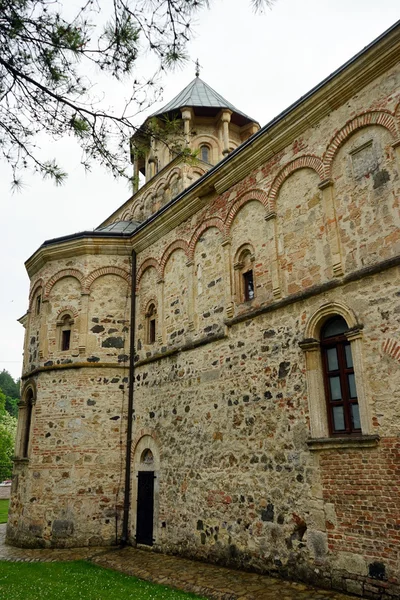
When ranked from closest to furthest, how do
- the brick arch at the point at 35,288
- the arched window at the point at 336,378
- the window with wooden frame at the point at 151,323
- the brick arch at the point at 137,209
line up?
the arched window at the point at 336,378
the window with wooden frame at the point at 151,323
the brick arch at the point at 35,288
the brick arch at the point at 137,209

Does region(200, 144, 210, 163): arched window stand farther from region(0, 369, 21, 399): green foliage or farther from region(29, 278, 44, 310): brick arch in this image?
region(0, 369, 21, 399): green foliage

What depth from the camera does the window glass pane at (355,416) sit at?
263 inches

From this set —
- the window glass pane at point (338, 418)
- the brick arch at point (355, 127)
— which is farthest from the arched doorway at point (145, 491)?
the brick arch at point (355, 127)

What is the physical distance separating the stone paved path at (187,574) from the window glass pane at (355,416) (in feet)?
6.90

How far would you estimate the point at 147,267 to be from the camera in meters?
12.4

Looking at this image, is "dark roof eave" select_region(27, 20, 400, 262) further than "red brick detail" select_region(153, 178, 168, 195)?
No

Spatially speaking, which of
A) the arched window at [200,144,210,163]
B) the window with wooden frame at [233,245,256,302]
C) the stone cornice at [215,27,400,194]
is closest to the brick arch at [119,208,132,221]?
the arched window at [200,144,210,163]

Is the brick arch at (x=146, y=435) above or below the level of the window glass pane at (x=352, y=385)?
below

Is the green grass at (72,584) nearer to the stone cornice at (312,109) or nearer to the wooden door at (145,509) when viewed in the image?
the wooden door at (145,509)

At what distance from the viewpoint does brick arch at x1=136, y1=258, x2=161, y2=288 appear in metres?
11.9

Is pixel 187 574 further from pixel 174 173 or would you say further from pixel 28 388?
pixel 174 173

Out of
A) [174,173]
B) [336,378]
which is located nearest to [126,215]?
[174,173]

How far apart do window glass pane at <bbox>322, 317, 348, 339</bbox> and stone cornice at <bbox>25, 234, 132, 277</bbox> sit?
705 centimetres

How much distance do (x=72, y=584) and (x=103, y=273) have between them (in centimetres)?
747
